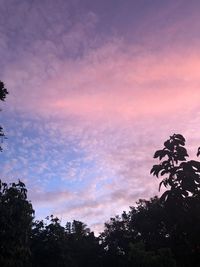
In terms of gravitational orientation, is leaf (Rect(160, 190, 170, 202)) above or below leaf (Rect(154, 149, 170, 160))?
below

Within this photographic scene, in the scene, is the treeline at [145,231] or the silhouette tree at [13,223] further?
the silhouette tree at [13,223]

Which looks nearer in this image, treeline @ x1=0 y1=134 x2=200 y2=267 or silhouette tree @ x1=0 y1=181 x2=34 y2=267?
treeline @ x1=0 y1=134 x2=200 y2=267

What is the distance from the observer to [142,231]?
69188mm

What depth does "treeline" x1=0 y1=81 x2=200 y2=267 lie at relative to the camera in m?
41.3

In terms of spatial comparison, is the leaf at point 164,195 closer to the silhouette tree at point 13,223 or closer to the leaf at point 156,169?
the leaf at point 156,169

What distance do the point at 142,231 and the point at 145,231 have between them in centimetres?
105

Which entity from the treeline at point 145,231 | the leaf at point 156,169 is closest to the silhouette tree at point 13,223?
the treeline at point 145,231

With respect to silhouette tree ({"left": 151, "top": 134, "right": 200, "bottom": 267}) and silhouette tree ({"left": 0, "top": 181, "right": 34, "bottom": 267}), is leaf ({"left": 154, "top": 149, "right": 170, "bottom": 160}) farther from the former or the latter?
silhouette tree ({"left": 0, "top": 181, "right": 34, "bottom": 267})

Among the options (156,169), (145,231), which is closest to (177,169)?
(156,169)

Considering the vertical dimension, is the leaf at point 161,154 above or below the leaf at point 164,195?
above

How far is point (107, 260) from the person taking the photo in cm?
8325

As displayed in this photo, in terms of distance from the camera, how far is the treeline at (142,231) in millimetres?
41281

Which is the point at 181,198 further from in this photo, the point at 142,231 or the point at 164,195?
the point at 142,231

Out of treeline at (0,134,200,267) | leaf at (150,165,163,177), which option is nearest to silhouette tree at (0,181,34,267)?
treeline at (0,134,200,267)
